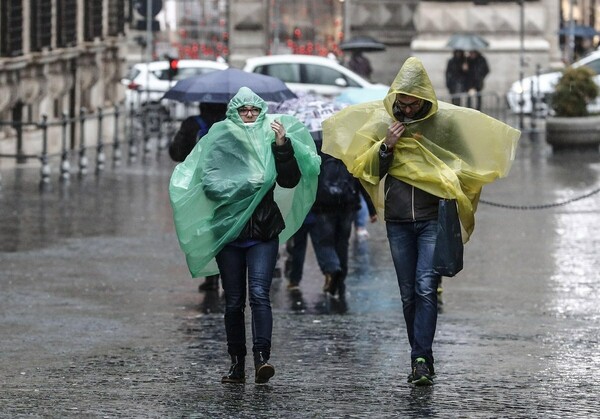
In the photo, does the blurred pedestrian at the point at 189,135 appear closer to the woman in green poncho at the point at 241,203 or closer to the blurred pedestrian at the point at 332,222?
the blurred pedestrian at the point at 332,222

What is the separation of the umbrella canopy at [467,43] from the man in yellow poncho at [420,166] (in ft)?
104

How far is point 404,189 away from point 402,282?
52 centimetres

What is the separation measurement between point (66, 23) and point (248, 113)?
71.9 ft

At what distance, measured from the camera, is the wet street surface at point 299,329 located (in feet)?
34.8

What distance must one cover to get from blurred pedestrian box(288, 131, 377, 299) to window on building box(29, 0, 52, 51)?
14.9 meters

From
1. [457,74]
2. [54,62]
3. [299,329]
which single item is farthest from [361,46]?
[299,329]

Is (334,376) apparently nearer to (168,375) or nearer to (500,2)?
(168,375)

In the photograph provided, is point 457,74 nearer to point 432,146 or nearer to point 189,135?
point 189,135

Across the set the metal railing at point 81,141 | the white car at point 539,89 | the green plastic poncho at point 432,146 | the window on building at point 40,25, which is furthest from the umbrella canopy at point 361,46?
the green plastic poncho at point 432,146

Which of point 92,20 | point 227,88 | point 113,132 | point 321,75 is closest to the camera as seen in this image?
point 227,88

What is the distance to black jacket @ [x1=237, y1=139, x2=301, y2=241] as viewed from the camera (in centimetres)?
1125

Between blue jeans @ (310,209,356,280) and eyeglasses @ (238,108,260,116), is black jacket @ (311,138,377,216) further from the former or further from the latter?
eyeglasses @ (238,108,260,116)

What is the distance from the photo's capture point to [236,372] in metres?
11.2

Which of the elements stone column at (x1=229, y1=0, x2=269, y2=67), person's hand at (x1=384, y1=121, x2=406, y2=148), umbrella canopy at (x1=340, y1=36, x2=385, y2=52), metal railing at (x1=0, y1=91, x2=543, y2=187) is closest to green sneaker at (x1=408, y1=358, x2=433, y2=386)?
person's hand at (x1=384, y1=121, x2=406, y2=148)
